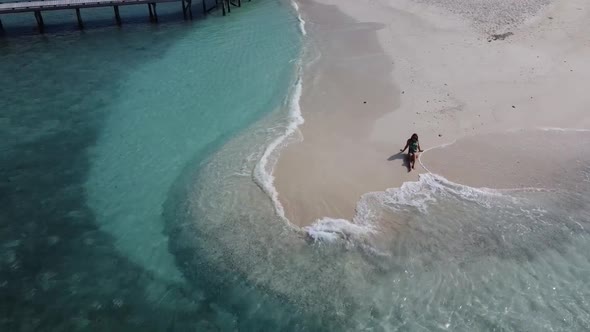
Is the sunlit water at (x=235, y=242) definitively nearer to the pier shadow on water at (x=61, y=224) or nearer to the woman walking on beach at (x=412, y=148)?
the pier shadow on water at (x=61, y=224)

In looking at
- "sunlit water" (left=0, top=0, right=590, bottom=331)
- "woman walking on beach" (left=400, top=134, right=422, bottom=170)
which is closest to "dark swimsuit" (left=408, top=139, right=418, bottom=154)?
"woman walking on beach" (left=400, top=134, right=422, bottom=170)

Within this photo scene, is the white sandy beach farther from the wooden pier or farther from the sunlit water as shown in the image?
the wooden pier

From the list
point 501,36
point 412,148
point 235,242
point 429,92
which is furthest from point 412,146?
point 501,36

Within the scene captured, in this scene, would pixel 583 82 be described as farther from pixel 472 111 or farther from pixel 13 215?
pixel 13 215

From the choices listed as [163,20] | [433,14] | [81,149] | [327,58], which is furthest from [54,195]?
[433,14]

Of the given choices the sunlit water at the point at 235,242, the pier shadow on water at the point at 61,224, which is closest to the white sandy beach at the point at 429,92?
the sunlit water at the point at 235,242

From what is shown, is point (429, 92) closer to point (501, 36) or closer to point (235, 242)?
point (501, 36)
